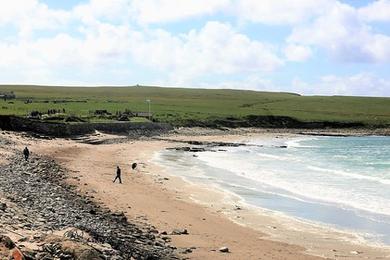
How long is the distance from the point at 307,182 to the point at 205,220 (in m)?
16.2

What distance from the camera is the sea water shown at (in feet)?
84.1

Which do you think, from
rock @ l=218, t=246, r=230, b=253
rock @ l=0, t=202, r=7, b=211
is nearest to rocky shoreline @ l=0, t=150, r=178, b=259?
rock @ l=0, t=202, r=7, b=211

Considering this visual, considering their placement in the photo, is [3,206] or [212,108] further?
[212,108]

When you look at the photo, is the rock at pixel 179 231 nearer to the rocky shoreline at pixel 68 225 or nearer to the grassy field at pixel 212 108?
the rocky shoreline at pixel 68 225

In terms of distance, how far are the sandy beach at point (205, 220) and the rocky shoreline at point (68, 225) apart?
3.69ft

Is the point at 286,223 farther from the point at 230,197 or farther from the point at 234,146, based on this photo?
the point at 234,146

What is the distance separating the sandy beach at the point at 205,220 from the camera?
1842cm

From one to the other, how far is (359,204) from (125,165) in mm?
21587

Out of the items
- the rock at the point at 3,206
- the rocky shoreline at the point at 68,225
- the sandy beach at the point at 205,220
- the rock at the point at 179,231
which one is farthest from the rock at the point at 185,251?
the rock at the point at 3,206

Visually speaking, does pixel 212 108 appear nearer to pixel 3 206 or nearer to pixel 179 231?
pixel 179 231

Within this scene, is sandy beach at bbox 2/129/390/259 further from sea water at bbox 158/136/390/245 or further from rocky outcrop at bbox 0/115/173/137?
rocky outcrop at bbox 0/115/173/137

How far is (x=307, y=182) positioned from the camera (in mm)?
37719

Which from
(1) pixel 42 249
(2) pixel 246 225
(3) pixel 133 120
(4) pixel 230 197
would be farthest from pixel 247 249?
(3) pixel 133 120

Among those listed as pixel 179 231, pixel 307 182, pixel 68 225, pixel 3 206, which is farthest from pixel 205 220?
pixel 307 182
